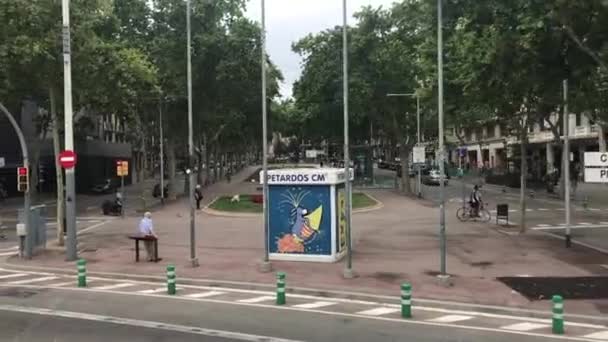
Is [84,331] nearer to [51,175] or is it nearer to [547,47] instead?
[547,47]

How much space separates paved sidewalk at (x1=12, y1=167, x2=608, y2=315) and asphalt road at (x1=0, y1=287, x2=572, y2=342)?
3021mm

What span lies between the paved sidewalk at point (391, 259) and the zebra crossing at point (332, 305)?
1015mm

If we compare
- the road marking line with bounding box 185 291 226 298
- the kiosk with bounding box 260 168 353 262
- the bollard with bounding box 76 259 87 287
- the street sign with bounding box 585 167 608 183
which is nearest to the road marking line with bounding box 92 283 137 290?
the bollard with bounding box 76 259 87 287

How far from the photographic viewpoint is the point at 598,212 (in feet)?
120

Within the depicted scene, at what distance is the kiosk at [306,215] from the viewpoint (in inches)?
785

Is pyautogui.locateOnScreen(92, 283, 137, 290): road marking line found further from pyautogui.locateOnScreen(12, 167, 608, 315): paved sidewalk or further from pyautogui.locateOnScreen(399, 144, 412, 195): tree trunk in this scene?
pyautogui.locateOnScreen(399, 144, 412, 195): tree trunk

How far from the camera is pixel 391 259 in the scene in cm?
2044

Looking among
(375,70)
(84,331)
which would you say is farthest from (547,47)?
(375,70)

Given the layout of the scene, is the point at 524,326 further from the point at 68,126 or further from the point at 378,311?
the point at 68,126

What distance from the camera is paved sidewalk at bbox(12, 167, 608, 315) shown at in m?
16.0

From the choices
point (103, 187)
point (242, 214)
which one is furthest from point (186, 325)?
point (103, 187)

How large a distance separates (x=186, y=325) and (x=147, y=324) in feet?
2.31

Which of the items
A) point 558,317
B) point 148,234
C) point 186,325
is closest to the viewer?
point 558,317

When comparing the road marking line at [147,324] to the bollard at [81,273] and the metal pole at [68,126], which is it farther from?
the metal pole at [68,126]
